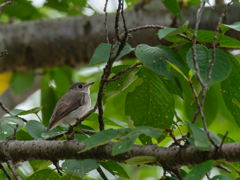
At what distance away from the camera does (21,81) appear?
4.91 metres

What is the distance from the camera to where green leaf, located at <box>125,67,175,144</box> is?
1.97 metres

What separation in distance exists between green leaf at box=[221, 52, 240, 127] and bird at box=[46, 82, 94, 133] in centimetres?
207

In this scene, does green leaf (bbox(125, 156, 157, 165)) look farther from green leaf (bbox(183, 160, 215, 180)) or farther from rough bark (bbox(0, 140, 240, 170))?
green leaf (bbox(183, 160, 215, 180))

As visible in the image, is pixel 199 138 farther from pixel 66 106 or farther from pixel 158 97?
pixel 66 106

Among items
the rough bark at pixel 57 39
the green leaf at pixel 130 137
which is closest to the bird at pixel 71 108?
the rough bark at pixel 57 39

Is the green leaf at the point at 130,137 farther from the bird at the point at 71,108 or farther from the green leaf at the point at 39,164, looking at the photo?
the bird at the point at 71,108

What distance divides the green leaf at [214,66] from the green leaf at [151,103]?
1.40ft

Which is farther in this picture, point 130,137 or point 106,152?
point 106,152

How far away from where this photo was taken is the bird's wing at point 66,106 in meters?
3.41

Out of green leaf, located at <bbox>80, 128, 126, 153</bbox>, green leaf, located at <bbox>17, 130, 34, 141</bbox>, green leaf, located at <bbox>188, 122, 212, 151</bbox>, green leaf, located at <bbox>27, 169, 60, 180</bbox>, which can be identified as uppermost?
green leaf, located at <bbox>188, 122, 212, 151</bbox>

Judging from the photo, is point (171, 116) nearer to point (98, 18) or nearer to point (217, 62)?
point (217, 62)

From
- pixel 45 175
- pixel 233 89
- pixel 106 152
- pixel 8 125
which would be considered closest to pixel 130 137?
pixel 106 152

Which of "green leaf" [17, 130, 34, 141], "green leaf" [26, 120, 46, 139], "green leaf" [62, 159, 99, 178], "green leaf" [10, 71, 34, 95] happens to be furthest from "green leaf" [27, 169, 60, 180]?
"green leaf" [10, 71, 34, 95]

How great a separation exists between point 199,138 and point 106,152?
2.38ft
